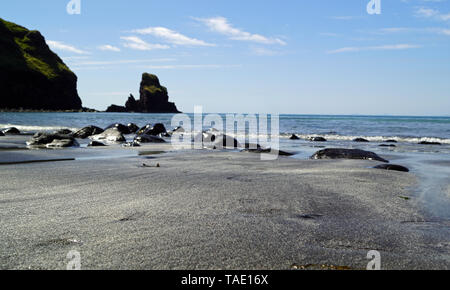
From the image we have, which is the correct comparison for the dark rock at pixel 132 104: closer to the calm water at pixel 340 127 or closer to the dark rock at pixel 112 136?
the calm water at pixel 340 127

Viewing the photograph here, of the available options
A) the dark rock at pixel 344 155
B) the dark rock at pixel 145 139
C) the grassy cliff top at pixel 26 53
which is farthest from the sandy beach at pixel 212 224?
the grassy cliff top at pixel 26 53

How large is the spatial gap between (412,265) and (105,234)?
193cm

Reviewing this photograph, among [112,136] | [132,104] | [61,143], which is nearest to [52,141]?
[61,143]

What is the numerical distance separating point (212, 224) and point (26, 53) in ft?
359

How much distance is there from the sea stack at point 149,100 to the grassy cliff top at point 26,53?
24.2 m

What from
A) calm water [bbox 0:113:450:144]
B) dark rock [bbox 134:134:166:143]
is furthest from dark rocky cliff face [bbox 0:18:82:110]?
dark rock [bbox 134:134:166:143]

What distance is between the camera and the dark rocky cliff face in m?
76.6

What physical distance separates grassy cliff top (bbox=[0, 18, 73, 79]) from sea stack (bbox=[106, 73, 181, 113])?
24185 millimetres

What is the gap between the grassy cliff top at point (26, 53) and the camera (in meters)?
84.2

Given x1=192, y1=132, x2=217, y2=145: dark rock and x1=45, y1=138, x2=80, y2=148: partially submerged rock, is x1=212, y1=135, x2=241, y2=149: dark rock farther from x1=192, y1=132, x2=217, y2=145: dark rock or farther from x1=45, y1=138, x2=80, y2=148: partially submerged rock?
x1=45, y1=138, x2=80, y2=148: partially submerged rock

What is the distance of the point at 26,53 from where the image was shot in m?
94.8

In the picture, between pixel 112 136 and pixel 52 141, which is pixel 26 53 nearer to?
pixel 112 136

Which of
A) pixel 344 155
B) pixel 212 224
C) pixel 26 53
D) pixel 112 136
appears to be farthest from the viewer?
pixel 26 53
